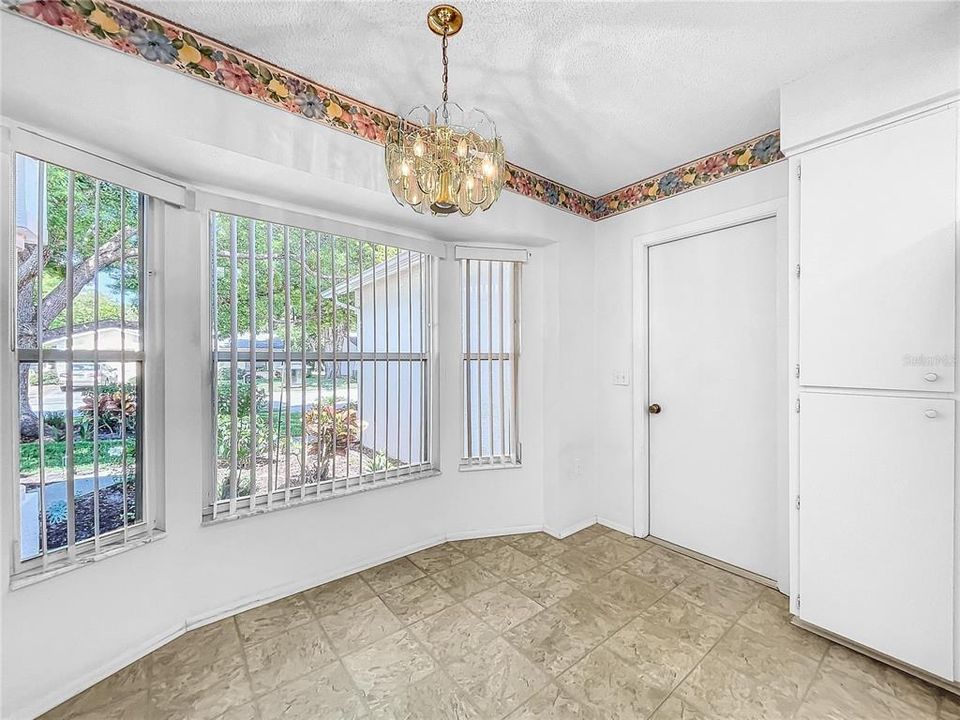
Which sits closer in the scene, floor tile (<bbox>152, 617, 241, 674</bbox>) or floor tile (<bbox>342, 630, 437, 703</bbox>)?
floor tile (<bbox>342, 630, 437, 703</bbox>)

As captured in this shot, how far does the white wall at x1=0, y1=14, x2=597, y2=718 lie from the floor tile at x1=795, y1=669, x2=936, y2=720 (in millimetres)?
1573

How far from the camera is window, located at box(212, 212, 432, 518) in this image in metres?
2.09

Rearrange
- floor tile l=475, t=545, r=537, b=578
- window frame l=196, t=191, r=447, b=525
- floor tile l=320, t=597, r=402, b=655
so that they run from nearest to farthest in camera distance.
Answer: floor tile l=320, t=597, r=402, b=655, window frame l=196, t=191, r=447, b=525, floor tile l=475, t=545, r=537, b=578

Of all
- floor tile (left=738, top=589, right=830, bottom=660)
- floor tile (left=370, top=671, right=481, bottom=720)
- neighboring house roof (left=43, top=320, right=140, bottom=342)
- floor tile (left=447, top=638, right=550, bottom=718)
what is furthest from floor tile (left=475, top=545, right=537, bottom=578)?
neighboring house roof (left=43, top=320, right=140, bottom=342)

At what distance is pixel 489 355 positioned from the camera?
3.03 meters

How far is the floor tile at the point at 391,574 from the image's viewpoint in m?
2.34

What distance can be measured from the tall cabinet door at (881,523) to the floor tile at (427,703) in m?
1.56

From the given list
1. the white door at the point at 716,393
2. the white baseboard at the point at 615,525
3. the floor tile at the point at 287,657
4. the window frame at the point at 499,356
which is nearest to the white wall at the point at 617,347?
the white baseboard at the point at 615,525

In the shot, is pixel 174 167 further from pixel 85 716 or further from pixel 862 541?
pixel 862 541

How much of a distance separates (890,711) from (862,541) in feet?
1.84

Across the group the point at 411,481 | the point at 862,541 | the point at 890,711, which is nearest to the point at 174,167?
the point at 411,481

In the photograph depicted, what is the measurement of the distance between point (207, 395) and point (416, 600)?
4.76 ft

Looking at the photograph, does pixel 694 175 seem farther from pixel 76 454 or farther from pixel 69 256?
pixel 76 454

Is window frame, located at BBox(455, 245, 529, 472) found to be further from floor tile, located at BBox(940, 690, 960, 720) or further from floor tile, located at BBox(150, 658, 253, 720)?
floor tile, located at BBox(940, 690, 960, 720)
